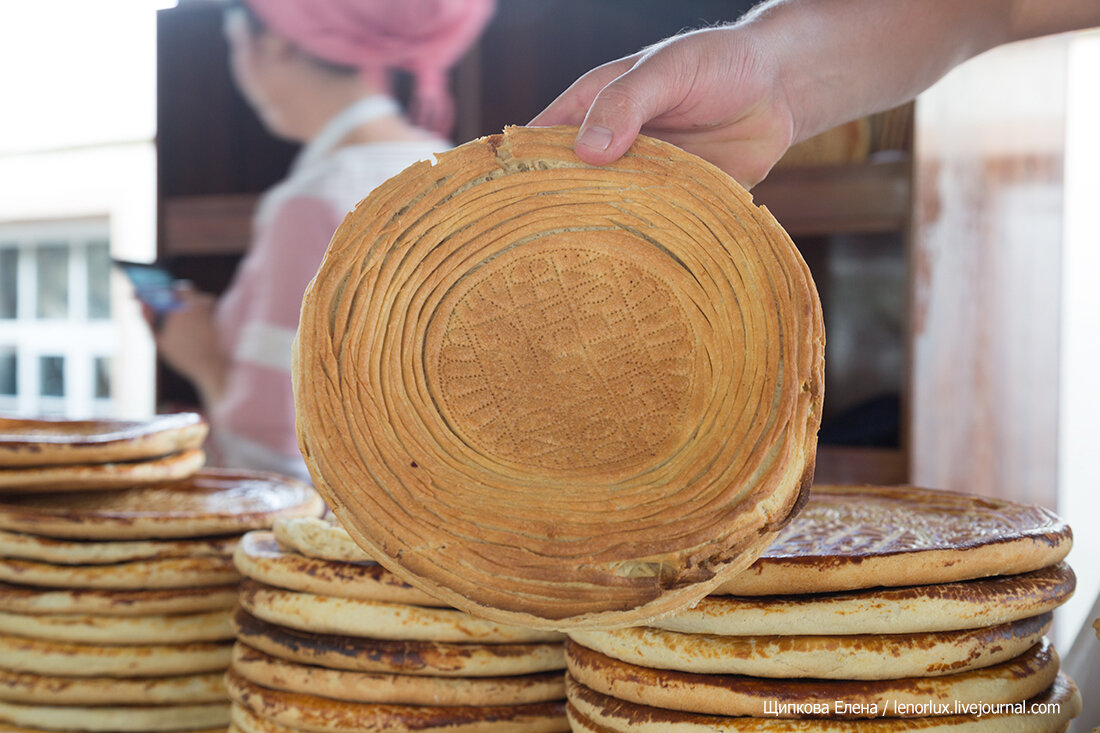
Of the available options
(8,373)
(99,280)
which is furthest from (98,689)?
(8,373)

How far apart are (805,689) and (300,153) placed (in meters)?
2.91

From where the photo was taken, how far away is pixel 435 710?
30.6 inches

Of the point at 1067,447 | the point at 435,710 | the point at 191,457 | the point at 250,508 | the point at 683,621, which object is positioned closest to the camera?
the point at 683,621

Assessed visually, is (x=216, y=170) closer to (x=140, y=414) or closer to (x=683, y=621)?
(x=140, y=414)

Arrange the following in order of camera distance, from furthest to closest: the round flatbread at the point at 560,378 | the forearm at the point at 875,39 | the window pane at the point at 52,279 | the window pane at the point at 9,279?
the window pane at the point at 9,279 < the window pane at the point at 52,279 < the forearm at the point at 875,39 < the round flatbread at the point at 560,378

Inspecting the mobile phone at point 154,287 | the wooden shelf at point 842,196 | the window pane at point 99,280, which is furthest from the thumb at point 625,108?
the window pane at point 99,280

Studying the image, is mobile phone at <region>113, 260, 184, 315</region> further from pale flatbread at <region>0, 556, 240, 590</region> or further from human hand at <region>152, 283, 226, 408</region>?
pale flatbread at <region>0, 556, 240, 590</region>

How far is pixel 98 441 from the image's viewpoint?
109cm

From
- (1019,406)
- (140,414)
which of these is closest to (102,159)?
(140,414)

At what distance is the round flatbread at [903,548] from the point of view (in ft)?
2.13

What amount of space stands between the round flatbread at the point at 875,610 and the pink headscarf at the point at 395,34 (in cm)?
253

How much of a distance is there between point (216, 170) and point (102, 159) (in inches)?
55.7

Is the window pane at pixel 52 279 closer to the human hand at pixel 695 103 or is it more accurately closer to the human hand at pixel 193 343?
the human hand at pixel 193 343

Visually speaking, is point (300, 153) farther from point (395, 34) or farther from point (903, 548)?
point (903, 548)
